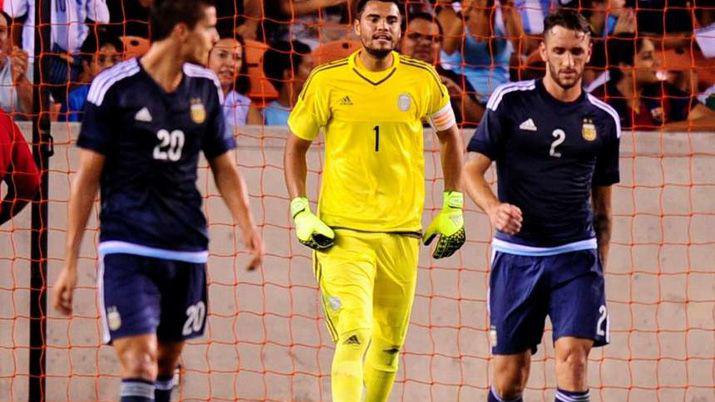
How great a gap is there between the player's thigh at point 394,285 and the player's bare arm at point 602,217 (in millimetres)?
855

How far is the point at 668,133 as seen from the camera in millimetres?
8438

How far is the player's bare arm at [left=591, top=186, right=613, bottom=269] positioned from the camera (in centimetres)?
652

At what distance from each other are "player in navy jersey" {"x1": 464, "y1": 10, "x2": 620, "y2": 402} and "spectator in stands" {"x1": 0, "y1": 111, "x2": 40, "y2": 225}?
2.10 meters

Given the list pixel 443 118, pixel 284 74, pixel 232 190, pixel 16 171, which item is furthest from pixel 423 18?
pixel 232 190

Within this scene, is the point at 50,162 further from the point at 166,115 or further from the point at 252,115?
the point at 166,115

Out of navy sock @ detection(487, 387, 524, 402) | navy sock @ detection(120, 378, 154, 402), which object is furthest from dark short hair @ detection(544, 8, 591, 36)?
navy sock @ detection(120, 378, 154, 402)

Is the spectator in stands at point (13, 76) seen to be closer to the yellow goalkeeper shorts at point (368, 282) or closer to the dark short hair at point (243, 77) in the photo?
the dark short hair at point (243, 77)

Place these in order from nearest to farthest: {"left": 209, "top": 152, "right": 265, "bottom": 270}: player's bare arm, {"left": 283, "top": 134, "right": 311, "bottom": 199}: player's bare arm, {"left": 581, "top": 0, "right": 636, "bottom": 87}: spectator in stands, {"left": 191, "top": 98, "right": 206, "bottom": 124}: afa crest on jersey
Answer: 1. {"left": 191, "top": 98, "right": 206, "bottom": 124}: afa crest on jersey
2. {"left": 209, "top": 152, "right": 265, "bottom": 270}: player's bare arm
3. {"left": 283, "top": 134, "right": 311, "bottom": 199}: player's bare arm
4. {"left": 581, "top": 0, "right": 636, "bottom": 87}: spectator in stands

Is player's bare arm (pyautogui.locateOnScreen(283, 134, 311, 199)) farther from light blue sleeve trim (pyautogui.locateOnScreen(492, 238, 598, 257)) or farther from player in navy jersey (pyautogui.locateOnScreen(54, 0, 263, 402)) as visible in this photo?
player in navy jersey (pyautogui.locateOnScreen(54, 0, 263, 402))

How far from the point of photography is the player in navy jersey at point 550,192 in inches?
247

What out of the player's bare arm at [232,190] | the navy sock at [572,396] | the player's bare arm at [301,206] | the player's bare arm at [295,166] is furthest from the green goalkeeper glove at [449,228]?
the player's bare arm at [232,190]

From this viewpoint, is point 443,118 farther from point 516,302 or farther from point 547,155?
point 516,302

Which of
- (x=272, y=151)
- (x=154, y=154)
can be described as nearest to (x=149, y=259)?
(x=154, y=154)

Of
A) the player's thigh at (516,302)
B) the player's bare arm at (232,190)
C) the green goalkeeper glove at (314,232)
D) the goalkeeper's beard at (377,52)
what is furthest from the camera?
the goalkeeper's beard at (377,52)
